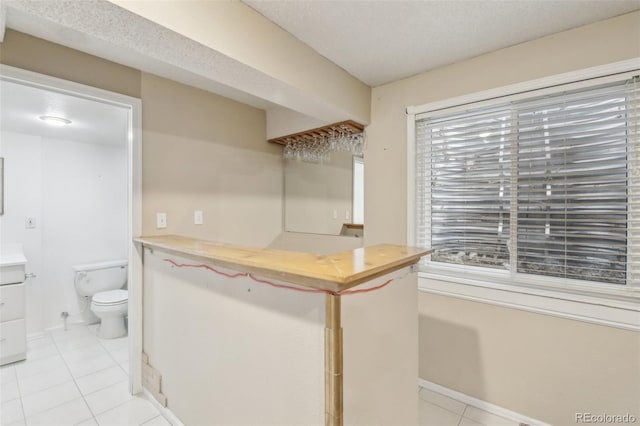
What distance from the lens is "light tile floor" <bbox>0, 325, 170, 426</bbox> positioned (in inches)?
70.7

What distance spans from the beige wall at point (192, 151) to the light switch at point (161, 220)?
3 centimetres

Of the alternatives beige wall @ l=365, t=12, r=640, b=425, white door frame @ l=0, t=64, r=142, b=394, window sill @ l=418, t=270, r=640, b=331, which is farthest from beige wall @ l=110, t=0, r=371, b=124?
window sill @ l=418, t=270, r=640, b=331

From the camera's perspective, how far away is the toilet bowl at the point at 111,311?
2.85 metres

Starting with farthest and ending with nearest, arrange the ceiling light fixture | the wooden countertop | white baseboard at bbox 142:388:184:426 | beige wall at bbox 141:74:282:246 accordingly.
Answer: the ceiling light fixture
beige wall at bbox 141:74:282:246
white baseboard at bbox 142:388:184:426
the wooden countertop

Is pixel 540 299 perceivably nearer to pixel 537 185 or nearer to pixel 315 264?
pixel 537 185

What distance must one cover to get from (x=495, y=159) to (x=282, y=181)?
1.95 m

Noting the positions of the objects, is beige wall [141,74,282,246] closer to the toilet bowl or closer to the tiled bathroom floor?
the tiled bathroom floor

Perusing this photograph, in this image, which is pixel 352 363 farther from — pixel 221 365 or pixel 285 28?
pixel 285 28

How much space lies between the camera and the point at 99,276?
323 centimetres

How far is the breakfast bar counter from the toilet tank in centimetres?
216

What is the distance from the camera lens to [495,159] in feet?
6.17

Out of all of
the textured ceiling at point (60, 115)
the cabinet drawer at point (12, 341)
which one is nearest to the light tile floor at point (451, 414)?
the textured ceiling at point (60, 115)

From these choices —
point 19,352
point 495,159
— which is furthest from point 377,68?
point 19,352

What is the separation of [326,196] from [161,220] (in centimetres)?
145
